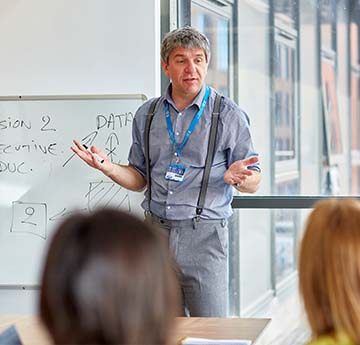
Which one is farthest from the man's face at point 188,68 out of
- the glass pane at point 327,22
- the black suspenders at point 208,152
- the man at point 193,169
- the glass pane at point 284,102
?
the glass pane at point 327,22

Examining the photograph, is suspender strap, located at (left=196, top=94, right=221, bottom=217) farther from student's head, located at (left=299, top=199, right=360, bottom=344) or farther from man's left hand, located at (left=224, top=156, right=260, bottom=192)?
student's head, located at (left=299, top=199, right=360, bottom=344)

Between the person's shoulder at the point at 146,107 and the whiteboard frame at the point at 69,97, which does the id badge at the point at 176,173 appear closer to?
the person's shoulder at the point at 146,107

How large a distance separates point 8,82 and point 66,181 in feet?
2.13

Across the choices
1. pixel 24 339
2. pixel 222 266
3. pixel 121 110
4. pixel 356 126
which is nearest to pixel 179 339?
pixel 24 339

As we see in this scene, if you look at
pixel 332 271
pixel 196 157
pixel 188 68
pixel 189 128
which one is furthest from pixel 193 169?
pixel 332 271

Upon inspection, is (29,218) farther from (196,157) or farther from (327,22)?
(327,22)

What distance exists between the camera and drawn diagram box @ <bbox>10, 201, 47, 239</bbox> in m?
4.23

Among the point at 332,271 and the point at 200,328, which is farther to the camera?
the point at 200,328

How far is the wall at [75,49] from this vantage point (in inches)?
163

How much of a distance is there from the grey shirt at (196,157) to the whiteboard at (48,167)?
1.76ft

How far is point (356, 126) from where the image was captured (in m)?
4.32

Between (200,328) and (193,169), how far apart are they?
109cm

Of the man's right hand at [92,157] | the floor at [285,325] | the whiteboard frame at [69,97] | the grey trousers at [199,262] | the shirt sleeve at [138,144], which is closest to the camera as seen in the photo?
the grey trousers at [199,262]

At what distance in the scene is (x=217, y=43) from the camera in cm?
439
